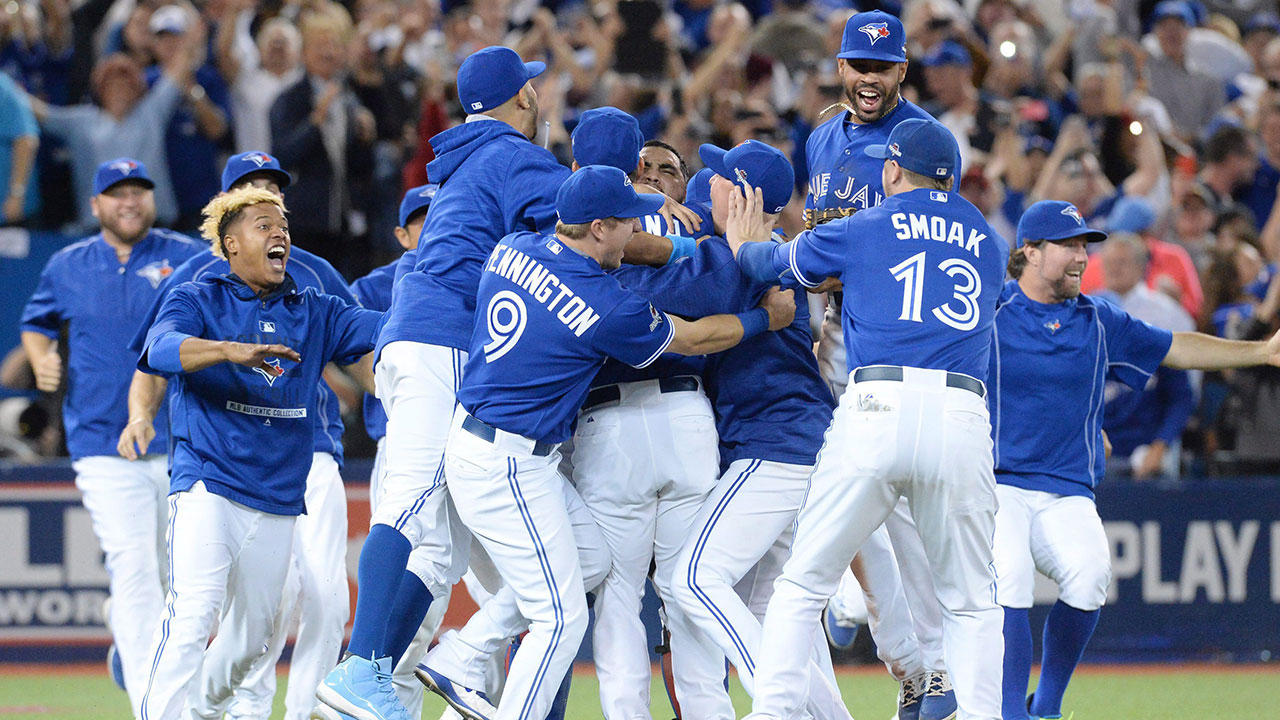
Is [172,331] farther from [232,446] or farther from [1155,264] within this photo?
[1155,264]

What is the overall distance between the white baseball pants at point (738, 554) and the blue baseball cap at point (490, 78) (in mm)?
1877

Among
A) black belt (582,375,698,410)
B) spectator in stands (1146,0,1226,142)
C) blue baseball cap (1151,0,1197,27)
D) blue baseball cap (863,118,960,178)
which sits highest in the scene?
blue baseball cap (1151,0,1197,27)

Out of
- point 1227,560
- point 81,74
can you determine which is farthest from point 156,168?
point 1227,560

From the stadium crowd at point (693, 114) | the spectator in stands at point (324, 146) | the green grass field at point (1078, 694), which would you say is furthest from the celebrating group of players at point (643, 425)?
the spectator in stands at point (324, 146)

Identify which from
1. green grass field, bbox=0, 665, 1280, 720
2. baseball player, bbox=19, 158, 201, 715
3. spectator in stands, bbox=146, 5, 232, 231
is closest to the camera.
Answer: baseball player, bbox=19, 158, 201, 715

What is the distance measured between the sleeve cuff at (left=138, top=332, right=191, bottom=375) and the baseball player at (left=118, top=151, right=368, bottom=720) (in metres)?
0.47

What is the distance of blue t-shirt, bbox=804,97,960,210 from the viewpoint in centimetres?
692

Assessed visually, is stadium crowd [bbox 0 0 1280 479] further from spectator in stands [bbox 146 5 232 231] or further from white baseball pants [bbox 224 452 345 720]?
white baseball pants [bbox 224 452 345 720]

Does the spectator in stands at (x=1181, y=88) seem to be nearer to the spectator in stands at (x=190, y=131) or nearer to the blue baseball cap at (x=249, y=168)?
the spectator in stands at (x=190, y=131)

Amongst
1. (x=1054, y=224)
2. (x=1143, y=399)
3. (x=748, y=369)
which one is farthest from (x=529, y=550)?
(x=1143, y=399)

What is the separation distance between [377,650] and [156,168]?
680 cm

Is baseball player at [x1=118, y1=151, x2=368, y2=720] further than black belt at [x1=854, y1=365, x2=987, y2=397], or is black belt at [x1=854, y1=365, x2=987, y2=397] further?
baseball player at [x1=118, y1=151, x2=368, y2=720]

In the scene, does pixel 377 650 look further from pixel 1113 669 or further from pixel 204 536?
pixel 1113 669

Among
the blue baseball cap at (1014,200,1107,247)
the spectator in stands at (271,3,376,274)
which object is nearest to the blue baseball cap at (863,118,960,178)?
the blue baseball cap at (1014,200,1107,247)
